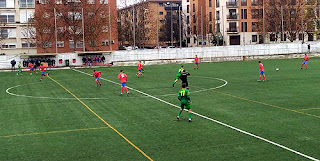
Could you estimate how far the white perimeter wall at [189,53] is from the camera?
69875 millimetres

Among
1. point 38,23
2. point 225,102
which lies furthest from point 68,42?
point 225,102

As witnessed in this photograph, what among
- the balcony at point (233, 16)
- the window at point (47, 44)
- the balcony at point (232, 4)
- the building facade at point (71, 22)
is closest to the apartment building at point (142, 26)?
the building facade at point (71, 22)

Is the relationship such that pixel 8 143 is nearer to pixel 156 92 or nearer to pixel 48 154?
pixel 48 154

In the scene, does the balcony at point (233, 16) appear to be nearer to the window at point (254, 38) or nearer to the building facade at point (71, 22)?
the window at point (254, 38)

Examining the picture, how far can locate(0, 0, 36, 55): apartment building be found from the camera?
3600 inches

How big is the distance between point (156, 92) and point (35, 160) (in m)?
18.0

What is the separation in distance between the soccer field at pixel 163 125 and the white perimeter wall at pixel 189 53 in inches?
1484

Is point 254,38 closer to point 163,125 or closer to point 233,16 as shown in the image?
point 233,16

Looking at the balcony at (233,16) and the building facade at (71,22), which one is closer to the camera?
the building facade at (71,22)

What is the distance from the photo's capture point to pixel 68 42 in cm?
8850

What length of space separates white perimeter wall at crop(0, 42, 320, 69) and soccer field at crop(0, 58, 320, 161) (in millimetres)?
37687

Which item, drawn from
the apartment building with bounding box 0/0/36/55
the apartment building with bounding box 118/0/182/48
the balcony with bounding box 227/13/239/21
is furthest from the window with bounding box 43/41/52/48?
the balcony with bounding box 227/13/239/21

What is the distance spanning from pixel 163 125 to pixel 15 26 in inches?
3221

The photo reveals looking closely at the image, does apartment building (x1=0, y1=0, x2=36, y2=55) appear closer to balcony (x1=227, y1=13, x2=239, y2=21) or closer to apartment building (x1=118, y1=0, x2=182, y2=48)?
apartment building (x1=118, y1=0, x2=182, y2=48)
